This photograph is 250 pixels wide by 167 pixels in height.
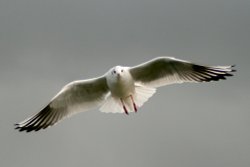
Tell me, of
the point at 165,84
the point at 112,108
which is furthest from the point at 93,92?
the point at 165,84

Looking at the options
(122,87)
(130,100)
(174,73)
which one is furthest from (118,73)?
(174,73)

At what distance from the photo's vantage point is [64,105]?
46.7 ft

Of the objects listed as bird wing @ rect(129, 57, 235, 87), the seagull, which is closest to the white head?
the seagull

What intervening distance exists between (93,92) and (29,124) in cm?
151

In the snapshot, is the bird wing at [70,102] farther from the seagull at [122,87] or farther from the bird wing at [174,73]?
the bird wing at [174,73]

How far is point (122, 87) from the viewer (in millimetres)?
13445

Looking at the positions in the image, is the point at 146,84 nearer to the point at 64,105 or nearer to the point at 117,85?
the point at 117,85

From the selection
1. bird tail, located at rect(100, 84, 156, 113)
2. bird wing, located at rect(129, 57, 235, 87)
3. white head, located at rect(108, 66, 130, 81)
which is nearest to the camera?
white head, located at rect(108, 66, 130, 81)

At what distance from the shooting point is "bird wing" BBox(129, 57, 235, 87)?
13.7 metres

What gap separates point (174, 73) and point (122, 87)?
111 centimetres

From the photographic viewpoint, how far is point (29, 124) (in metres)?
14.5

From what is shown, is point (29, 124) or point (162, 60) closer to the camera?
point (162, 60)

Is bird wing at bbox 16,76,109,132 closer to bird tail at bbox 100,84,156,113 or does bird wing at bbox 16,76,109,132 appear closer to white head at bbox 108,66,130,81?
bird tail at bbox 100,84,156,113

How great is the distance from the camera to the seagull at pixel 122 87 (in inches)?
533
